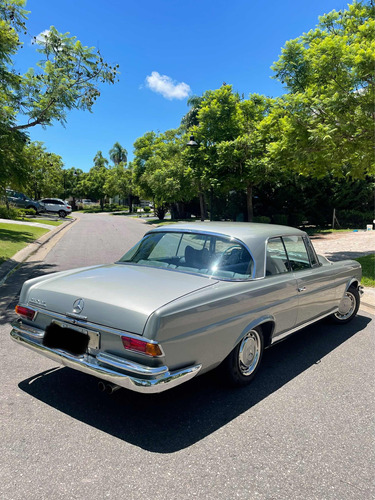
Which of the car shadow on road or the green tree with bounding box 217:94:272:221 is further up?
the green tree with bounding box 217:94:272:221

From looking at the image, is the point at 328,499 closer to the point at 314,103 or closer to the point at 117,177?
the point at 314,103

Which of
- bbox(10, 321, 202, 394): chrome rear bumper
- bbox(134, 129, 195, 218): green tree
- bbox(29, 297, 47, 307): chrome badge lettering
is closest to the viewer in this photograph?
bbox(10, 321, 202, 394): chrome rear bumper

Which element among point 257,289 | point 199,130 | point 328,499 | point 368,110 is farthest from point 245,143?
point 328,499

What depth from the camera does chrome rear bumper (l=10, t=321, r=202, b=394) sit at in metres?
2.56

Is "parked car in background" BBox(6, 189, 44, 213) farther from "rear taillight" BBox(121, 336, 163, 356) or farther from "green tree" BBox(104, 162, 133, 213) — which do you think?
"rear taillight" BBox(121, 336, 163, 356)

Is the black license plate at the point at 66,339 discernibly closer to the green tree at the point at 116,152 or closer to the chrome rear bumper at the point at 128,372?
the chrome rear bumper at the point at 128,372

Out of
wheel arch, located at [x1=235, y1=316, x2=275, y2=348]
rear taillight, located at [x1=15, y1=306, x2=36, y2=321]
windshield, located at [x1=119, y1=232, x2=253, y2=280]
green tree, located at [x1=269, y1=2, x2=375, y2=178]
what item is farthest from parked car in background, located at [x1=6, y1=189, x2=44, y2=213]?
wheel arch, located at [x1=235, y1=316, x2=275, y2=348]

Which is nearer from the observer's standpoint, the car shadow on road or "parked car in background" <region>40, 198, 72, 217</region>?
the car shadow on road

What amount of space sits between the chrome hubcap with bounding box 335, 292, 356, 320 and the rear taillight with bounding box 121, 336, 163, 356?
3865mm

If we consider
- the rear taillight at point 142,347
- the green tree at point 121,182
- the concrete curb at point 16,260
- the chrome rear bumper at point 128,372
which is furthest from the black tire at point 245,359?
the green tree at point 121,182

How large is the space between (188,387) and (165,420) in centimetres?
61

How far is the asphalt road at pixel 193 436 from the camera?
2230 millimetres

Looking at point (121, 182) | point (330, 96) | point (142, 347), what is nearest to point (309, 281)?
point (142, 347)

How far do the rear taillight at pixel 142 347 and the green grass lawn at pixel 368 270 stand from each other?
6.94 metres
